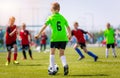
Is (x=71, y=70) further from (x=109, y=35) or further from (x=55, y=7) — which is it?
(x=109, y=35)

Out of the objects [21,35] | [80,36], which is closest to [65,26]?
[80,36]

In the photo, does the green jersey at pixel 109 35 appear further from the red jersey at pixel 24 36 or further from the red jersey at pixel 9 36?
the red jersey at pixel 9 36

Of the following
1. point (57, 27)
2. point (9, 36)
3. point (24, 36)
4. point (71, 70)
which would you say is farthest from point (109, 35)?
point (57, 27)

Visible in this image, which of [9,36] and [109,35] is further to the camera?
[109,35]

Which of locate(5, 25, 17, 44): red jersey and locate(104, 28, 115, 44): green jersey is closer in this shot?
locate(5, 25, 17, 44): red jersey

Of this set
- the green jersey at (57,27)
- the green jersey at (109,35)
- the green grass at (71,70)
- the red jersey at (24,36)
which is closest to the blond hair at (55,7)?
the green jersey at (57,27)

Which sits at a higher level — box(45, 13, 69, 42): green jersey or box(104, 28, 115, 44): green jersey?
box(45, 13, 69, 42): green jersey

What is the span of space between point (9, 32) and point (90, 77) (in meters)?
7.06

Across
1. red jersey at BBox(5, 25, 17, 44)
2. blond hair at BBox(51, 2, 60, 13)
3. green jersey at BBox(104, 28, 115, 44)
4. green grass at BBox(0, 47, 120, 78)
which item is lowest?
green grass at BBox(0, 47, 120, 78)

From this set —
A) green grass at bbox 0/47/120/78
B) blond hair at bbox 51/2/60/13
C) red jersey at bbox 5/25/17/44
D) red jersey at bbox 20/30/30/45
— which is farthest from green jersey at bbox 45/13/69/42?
red jersey at bbox 20/30/30/45

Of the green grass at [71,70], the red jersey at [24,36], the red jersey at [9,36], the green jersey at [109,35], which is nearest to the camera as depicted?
the green grass at [71,70]

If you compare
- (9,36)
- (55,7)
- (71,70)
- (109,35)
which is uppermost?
(55,7)

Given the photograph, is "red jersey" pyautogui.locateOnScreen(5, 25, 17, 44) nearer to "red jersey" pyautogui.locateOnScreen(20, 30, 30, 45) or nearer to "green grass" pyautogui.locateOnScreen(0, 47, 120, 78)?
"green grass" pyautogui.locateOnScreen(0, 47, 120, 78)

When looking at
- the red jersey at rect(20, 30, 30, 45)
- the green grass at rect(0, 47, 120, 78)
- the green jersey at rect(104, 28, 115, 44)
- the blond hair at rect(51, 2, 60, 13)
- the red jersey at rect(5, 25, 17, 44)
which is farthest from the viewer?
the green jersey at rect(104, 28, 115, 44)
